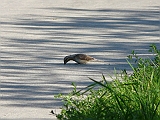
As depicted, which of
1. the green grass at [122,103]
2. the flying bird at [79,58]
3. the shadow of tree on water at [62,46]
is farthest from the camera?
the flying bird at [79,58]

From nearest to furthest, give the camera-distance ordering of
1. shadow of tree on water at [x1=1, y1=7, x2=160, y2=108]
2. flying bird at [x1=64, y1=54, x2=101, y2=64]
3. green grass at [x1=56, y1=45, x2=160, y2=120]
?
green grass at [x1=56, y1=45, x2=160, y2=120], shadow of tree on water at [x1=1, y1=7, x2=160, y2=108], flying bird at [x1=64, y1=54, x2=101, y2=64]

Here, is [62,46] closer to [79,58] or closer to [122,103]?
[79,58]

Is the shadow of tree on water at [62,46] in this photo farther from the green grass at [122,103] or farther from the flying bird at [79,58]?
the green grass at [122,103]

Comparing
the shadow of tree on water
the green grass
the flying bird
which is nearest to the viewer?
the green grass

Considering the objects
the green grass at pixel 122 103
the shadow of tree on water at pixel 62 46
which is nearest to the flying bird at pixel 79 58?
the shadow of tree on water at pixel 62 46

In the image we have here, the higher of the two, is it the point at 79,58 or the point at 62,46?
the point at 62,46

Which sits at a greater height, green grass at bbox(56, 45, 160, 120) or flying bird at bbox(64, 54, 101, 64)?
flying bird at bbox(64, 54, 101, 64)

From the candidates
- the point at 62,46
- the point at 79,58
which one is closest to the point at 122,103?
the point at 79,58

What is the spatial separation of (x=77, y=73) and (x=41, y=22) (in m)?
5.45

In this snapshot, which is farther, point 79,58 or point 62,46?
point 62,46

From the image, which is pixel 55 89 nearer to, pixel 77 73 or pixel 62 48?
pixel 77 73

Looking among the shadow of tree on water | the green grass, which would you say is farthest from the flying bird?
the green grass

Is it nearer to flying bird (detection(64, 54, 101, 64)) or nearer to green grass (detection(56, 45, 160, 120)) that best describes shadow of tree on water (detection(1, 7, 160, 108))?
flying bird (detection(64, 54, 101, 64))

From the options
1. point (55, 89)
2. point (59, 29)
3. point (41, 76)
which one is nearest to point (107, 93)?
point (55, 89)
